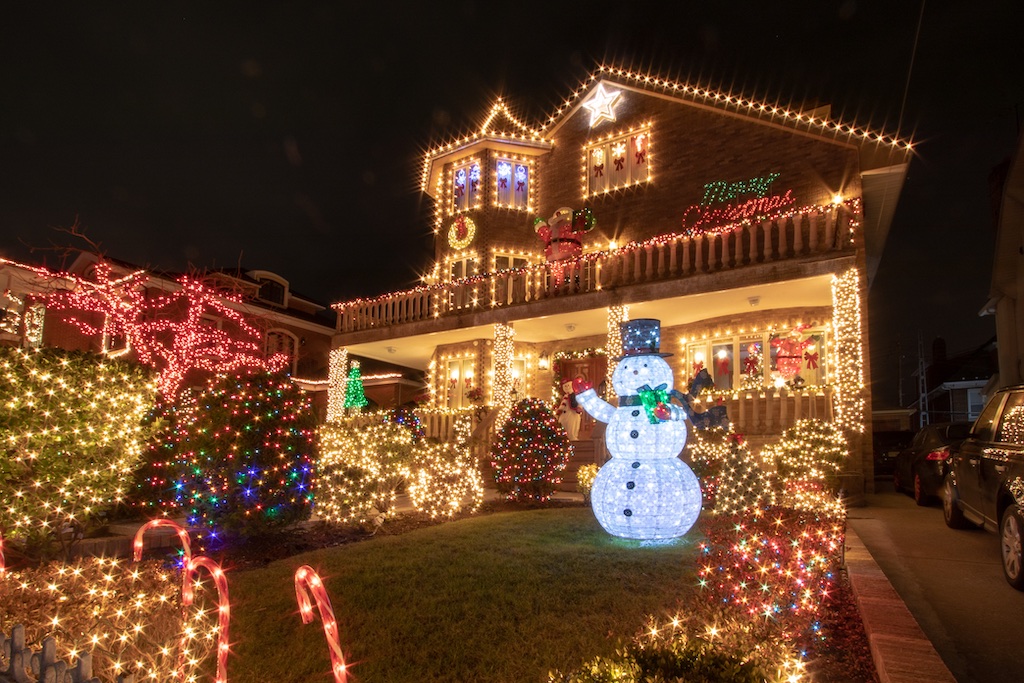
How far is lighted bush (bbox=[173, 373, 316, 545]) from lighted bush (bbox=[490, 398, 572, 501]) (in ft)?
14.3

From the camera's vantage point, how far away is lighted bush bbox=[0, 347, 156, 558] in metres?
7.16

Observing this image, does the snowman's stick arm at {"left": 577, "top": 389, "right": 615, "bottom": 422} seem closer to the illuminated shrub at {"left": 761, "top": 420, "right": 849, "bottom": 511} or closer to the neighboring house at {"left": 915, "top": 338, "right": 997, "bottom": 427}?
the illuminated shrub at {"left": 761, "top": 420, "right": 849, "bottom": 511}

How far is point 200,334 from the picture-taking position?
1489 centimetres

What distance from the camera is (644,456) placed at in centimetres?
813

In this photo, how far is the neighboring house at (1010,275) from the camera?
1625 cm

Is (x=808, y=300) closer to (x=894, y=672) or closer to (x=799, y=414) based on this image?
(x=799, y=414)

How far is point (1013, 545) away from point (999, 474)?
2.66 ft

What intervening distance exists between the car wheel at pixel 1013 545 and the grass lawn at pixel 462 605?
2890 mm

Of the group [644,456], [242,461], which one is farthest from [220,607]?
[644,456]

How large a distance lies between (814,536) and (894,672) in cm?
342

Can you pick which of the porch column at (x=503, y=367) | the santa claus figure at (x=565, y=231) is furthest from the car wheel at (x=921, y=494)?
the santa claus figure at (x=565, y=231)

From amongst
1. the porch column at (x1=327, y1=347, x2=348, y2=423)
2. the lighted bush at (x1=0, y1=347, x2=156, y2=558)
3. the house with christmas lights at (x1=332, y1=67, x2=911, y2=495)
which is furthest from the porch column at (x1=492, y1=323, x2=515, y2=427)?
the lighted bush at (x1=0, y1=347, x2=156, y2=558)

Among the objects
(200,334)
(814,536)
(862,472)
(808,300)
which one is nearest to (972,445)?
(814,536)

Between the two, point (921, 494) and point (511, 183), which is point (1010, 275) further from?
point (511, 183)
